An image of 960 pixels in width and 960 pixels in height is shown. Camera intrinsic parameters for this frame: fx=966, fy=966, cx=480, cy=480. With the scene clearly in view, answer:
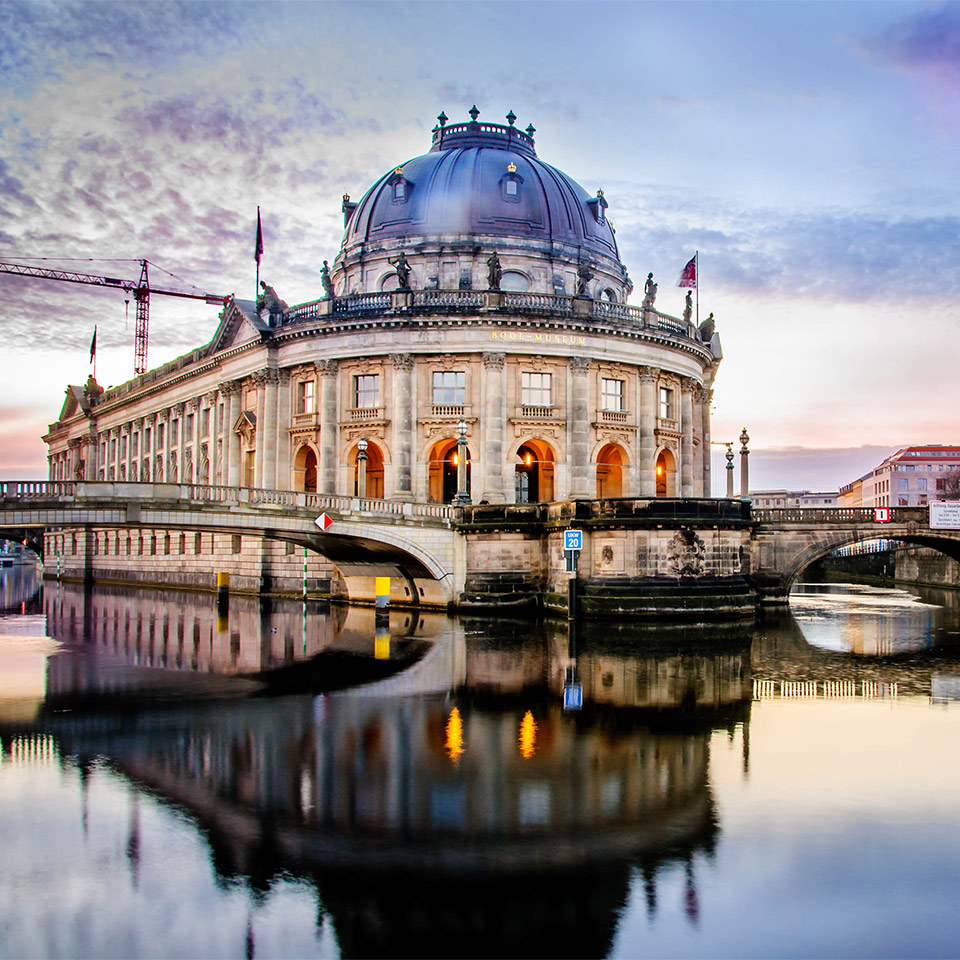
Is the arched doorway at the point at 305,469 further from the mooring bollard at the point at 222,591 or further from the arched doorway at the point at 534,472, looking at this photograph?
the arched doorway at the point at 534,472

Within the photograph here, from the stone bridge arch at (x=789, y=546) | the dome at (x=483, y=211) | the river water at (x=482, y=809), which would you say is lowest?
the river water at (x=482, y=809)

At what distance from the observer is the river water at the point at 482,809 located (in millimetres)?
10047

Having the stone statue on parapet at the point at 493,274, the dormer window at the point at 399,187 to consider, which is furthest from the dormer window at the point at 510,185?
the stone statue on parapet at the point at 493,274

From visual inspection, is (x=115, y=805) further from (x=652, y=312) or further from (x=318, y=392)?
(x=652, y=312)

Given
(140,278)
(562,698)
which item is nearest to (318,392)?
(562,698)

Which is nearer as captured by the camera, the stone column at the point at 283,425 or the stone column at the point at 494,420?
the stone column at the point at 494,420

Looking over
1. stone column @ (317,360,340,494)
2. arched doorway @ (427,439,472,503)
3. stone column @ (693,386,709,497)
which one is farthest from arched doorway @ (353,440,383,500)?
stone column @ (693,386,709,497)

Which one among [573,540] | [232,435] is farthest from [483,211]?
[573,540]

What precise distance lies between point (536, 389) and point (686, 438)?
39.6ft

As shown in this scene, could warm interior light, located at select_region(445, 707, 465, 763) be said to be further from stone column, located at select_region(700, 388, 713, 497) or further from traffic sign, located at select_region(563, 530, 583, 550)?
stone column, located at select_region(700, 388, 713, 497)

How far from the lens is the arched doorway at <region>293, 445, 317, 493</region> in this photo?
199 feet

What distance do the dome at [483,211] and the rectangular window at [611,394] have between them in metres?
11.0

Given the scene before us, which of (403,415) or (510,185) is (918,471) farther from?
(403,415)

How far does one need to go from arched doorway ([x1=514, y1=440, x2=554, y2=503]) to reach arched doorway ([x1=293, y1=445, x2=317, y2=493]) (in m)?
12.9
